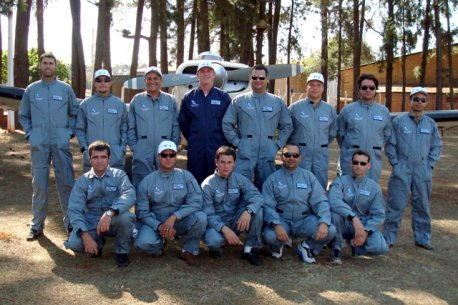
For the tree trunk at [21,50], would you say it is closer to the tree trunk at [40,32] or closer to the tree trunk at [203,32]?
the tree trunk at [40,32]

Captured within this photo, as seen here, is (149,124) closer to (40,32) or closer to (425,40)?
(40,32)

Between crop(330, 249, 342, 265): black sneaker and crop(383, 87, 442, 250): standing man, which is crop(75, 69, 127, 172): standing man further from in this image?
crop(383, 87, 442, 250): standing man

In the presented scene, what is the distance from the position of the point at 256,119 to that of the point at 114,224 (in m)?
1.91

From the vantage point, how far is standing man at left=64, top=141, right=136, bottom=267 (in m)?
4.58

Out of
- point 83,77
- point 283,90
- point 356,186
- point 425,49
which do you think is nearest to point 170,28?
point 83,77

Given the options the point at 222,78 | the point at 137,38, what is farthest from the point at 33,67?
the point at 222,78

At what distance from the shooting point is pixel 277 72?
9609 millimetres

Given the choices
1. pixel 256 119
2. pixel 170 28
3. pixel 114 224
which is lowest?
pixel 114 224

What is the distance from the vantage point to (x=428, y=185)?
5.56m

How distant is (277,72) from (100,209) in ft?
18.5

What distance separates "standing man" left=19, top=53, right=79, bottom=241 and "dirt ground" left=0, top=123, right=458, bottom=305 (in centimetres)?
47

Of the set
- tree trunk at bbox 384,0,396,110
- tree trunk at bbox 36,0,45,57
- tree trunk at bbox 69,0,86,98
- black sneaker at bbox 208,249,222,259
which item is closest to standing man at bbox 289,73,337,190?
black sneaker at bbox 208,249,222,259

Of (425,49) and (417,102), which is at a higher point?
(425,49)

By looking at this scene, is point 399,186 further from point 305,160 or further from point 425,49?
point 425,49
